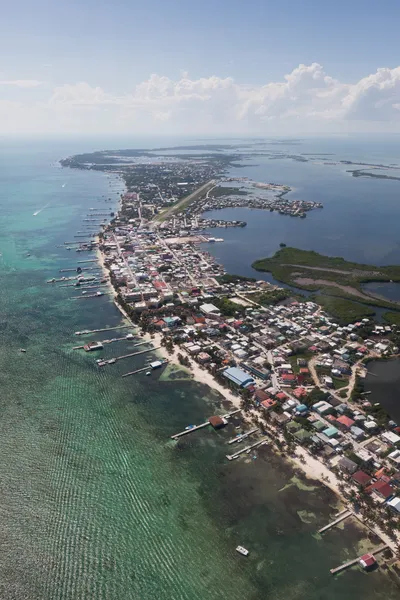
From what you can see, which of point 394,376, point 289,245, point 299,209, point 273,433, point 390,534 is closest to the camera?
point 390,534

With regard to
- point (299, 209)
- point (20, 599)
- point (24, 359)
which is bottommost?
point (20, 599)

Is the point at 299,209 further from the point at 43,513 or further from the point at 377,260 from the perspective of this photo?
the point at 43,513

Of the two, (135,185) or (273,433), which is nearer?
(273,433)

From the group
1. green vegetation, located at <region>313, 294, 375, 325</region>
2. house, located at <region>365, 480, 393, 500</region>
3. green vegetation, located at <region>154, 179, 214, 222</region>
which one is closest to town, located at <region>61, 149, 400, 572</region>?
house, located at <region>365, 480, 393, 500</region>

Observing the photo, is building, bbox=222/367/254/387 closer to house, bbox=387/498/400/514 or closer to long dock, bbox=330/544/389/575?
house, bbox=387/498/400/514

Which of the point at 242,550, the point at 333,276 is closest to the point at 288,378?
the point at 242,550

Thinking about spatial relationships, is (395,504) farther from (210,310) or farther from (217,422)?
(210,310)

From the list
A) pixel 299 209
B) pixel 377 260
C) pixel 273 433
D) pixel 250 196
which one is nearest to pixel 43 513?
pixel 273 433
